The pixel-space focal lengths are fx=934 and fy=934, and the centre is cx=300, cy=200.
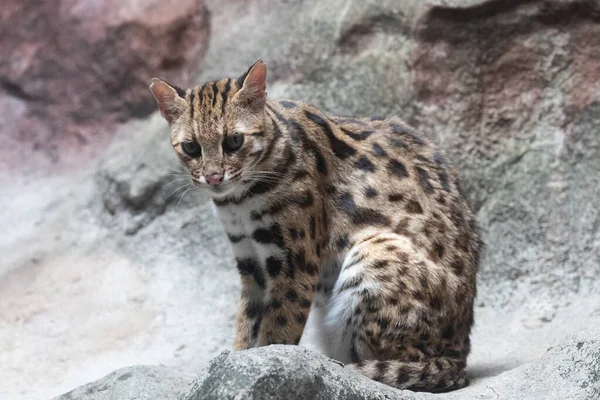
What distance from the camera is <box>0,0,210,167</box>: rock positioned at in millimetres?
8969

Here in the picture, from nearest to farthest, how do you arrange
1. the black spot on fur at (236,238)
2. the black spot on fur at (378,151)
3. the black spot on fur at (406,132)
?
the black spot on fur at (236,238), the black spot on fur at (378,151), the black spot on fur at (406,132)

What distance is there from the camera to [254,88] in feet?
18.1

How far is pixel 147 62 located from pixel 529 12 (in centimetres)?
367

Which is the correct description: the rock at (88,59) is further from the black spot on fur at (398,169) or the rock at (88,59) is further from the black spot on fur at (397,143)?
the black spot on fur at (398,169)

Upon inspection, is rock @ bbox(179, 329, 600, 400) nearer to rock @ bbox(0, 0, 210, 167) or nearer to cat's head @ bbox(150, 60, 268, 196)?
cat's head @ bbox(150, 60, 268, 196)

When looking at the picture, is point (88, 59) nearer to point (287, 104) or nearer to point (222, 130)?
point (287, 104)

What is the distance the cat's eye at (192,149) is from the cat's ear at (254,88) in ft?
1.22

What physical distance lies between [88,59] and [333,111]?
2802mm

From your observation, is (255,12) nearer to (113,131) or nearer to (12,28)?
(113,131)

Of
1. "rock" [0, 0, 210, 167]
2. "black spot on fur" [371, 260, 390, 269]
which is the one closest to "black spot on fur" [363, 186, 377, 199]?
"black spot on fur" [371, 260, 390, 269]

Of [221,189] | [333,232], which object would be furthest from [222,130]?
[333,232]

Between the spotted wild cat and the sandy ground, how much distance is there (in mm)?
656

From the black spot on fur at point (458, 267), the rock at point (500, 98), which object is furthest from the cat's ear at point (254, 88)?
the rock at point (500, 98)

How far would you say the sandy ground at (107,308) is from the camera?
6.82 meters
